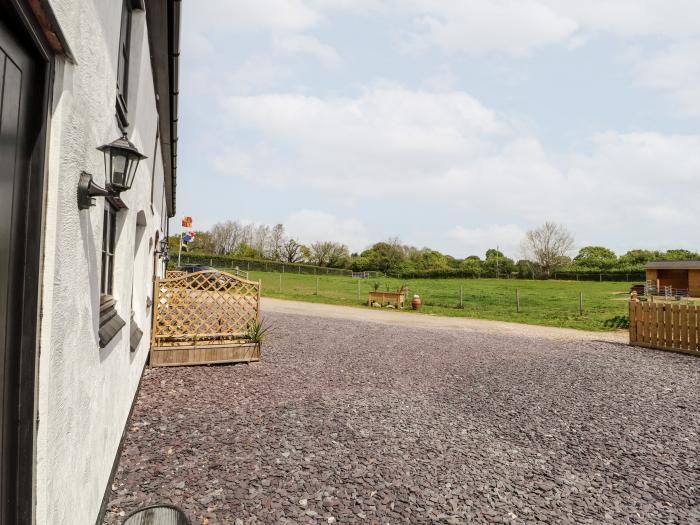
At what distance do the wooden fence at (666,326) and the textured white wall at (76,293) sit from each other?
37.4 feet

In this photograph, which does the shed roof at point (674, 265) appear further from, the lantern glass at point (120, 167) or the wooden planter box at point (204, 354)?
the lantern glass at point (120, 167)

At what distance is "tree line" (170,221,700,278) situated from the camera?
5205 cm

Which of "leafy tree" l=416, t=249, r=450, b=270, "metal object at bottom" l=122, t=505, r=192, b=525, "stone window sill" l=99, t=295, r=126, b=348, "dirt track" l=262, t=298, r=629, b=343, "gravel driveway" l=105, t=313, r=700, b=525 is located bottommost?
"dirt track" l=262, t=298, r=629, b=343

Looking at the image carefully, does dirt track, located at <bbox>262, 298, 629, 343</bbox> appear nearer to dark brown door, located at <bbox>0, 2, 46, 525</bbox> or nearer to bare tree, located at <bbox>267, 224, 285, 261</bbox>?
dark brown door, located at <bbox>0, 2, 46, 525</bbox>

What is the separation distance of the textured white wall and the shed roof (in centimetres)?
3849

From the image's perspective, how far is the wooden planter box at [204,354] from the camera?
22.4ft

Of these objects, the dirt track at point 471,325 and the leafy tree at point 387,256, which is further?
the leafy tree at point 387,256

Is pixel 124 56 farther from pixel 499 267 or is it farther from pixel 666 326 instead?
pixel 499 267

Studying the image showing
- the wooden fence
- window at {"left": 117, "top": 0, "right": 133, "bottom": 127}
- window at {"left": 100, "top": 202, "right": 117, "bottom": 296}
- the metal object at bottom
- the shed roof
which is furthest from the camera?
the shed roof

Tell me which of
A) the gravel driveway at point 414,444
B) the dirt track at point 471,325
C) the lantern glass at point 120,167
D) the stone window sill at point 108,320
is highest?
the lantern glass at point 120,167

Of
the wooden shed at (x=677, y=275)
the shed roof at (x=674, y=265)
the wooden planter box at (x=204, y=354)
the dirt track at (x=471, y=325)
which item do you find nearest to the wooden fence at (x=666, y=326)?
the dirt track at (x=471, y=325)

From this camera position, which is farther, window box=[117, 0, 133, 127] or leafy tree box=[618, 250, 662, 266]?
leafy tree box=[618, 250, 662, 266]

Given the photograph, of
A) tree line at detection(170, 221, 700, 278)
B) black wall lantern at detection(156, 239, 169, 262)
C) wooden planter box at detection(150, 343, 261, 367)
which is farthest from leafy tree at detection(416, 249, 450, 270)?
wooden planter box at detection(150, 343, 261, 367)

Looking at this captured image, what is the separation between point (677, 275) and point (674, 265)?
1.14 meters
